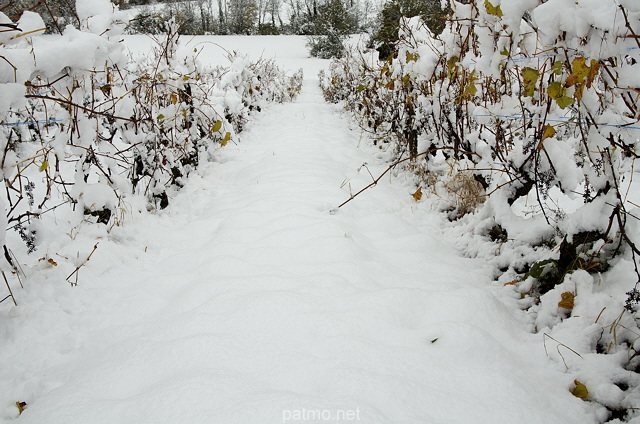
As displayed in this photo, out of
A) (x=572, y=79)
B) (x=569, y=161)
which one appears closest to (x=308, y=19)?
(x=569, y=161)

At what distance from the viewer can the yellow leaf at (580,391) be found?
1.18m

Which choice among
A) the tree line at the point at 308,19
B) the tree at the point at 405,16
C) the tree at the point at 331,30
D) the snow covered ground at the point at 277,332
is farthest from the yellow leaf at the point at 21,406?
the tree at the point at 331,30

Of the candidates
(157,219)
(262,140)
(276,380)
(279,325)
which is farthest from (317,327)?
(262,140)

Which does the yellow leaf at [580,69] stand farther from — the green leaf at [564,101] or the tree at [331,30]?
the tree at [331,30]

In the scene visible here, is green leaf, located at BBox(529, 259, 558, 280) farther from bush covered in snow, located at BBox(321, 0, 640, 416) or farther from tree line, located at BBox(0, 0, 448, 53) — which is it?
tree line, located at BBox(0, 0, 448, 53)

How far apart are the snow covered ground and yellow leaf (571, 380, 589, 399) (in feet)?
0.09

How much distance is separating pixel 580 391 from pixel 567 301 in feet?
1.26

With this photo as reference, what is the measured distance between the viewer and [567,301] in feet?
4.82

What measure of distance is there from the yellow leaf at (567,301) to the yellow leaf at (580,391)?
34 centimetres

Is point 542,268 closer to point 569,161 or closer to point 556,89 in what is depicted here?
point 569,161

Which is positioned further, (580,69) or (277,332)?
(277,332)

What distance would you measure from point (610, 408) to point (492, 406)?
14.8 inches

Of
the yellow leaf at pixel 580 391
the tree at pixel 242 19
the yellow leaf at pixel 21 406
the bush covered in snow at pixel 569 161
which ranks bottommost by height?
the yellow leaf at pixel 580 391

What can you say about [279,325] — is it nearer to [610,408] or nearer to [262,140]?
[610,408]
